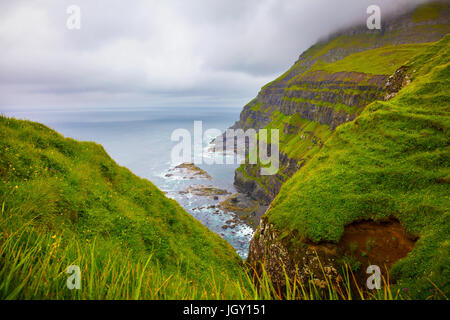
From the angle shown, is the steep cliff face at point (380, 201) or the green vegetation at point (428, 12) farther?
the green vegetation at point (428, 12)

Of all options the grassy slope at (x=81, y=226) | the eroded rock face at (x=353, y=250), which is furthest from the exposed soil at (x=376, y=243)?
the grassy slope at (x=81, y=226)

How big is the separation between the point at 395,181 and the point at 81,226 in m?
17.7

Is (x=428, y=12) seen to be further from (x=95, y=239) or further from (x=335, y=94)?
(x=95, y=239)

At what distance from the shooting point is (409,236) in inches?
411

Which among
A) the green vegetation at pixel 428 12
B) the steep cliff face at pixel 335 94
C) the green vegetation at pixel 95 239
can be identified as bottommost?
the green vegetation at pixel 95 239

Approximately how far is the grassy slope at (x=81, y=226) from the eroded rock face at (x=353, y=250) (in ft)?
13.2

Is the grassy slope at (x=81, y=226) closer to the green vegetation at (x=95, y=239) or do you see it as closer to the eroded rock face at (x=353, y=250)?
the green vegetation at (x=95, y=239)

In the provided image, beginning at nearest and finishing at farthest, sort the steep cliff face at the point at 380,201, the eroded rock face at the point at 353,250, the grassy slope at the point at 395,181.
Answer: the grassy slope at the point at 395,181 < the steep cliff face at the point at 380,201 < the eroded rock face at the point at 353,250

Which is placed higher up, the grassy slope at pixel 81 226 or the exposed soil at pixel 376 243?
the grassy slope at pixel 81 226

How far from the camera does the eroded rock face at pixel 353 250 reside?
1043 centimetres

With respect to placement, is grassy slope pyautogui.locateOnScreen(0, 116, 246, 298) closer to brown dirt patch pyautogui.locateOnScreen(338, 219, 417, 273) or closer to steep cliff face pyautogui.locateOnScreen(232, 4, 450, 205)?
brown dirt patch pyautogui.locateOnScreen(338, 219, 417, 273)

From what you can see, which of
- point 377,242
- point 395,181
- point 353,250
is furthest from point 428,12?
point 353,250
